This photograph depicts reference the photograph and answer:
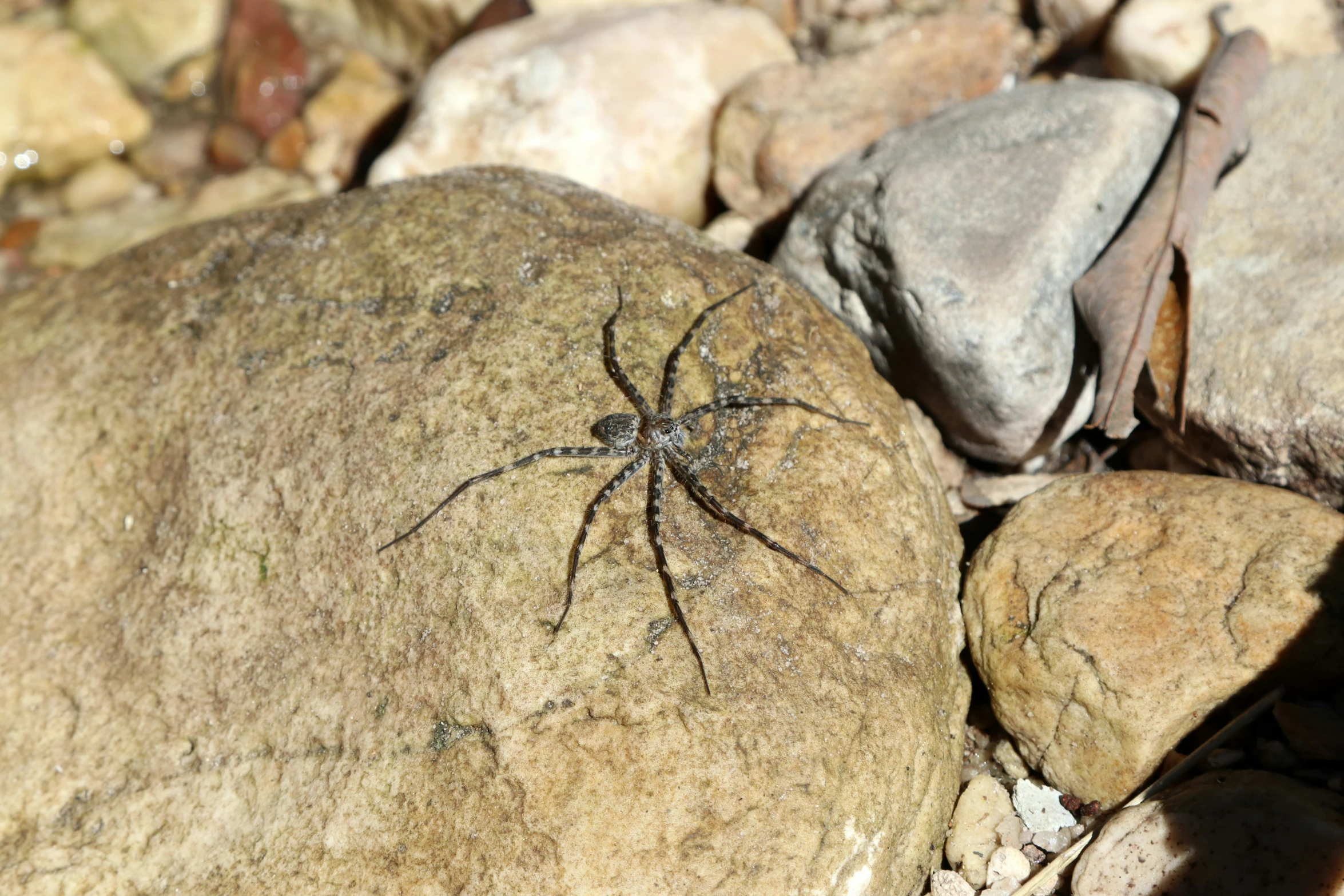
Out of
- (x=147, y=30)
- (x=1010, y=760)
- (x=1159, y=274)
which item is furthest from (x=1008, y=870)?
(x=147, y=30)

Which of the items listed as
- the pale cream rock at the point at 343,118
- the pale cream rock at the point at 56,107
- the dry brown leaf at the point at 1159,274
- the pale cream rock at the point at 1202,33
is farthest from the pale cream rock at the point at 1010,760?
the pale cream rock at the point at 56,107

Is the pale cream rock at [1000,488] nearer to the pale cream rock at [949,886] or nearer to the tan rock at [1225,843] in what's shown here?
the tan rock at [1225,843]

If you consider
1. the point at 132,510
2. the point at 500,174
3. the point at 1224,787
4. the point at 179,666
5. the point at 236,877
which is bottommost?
the point at 1224,787

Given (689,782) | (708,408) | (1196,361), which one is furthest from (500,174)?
(1196,361)

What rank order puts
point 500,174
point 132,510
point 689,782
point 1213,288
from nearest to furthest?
point 689,782 < point 132,510 < point 1213,288 < point 500,174

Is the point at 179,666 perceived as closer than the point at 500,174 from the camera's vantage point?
Yes

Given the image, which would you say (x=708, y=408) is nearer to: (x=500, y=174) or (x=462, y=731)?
(x=462, y=731)

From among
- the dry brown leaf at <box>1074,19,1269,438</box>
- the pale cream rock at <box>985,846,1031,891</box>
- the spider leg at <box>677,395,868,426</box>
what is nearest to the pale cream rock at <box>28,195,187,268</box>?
the spider leg at <box>677,395,868,426</box>
